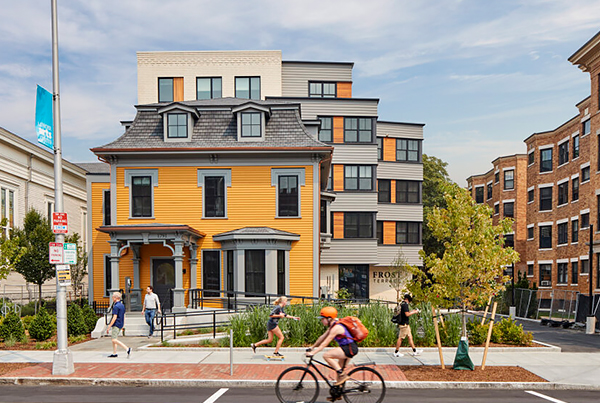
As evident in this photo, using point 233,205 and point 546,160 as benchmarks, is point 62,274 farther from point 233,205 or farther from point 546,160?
point 546,160

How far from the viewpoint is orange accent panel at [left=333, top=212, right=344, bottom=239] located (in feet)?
137

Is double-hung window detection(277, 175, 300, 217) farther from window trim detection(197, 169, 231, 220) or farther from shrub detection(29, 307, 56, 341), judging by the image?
shrub detection(29, 307, 56, 341)

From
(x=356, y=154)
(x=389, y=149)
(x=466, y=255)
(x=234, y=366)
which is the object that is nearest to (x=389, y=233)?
(x=389, y=149)

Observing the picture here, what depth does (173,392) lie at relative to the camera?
38.2ft

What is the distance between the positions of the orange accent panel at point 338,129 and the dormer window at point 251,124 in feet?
54.5

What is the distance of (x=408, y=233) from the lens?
4481 centimetres

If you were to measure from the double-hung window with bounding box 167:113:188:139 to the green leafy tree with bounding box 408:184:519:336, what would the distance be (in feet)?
50.8

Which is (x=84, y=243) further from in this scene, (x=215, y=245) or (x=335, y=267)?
(x=215, y=245)

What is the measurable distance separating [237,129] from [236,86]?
18146 millimetres

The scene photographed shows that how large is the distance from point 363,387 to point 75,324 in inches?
547

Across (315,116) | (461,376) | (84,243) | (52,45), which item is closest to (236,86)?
(315,116)

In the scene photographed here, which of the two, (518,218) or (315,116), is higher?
(315,116)

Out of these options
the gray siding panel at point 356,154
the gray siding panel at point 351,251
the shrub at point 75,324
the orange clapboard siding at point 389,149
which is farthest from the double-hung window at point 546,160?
the shrub at point 75,324

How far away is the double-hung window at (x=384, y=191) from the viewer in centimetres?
4459
